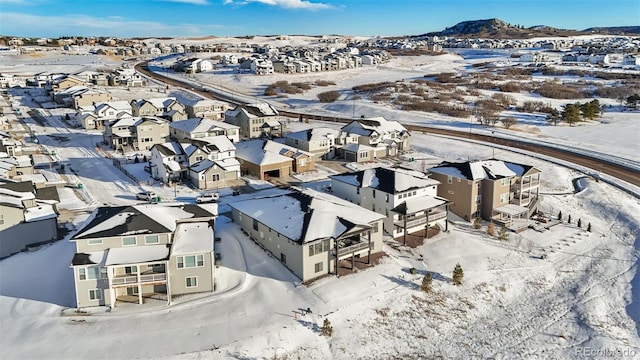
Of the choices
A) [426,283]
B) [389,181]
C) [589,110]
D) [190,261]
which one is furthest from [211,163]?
[589,110]

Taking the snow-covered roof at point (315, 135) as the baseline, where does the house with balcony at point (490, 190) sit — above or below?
below

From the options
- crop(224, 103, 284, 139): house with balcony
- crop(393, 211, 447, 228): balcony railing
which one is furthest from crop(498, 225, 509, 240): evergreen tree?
crop(224, 103, 284, 139): house with balcony

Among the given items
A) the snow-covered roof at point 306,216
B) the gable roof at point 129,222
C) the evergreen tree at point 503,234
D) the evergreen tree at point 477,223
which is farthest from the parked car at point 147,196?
the evergreen tree at point 503,234

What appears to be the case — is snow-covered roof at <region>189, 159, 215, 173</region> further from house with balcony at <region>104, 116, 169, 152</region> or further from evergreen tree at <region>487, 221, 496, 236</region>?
evergreen tree at <region>487, 221, 496, 236</region>

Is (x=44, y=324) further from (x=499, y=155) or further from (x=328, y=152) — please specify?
(x=499, y=155)

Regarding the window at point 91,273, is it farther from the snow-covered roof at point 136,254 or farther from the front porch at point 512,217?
the front porch at point 512,217

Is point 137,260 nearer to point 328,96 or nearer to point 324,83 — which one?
point 328,96

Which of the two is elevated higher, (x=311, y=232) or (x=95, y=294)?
(x=311, y=232)
